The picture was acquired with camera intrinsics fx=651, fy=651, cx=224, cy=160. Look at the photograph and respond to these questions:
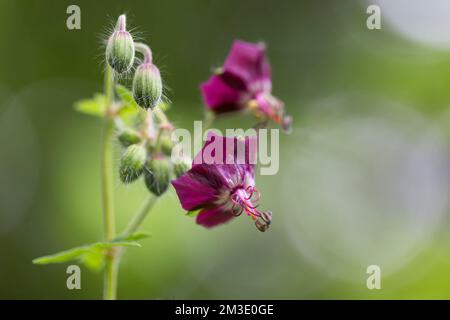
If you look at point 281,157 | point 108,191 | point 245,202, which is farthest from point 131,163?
point 281,157

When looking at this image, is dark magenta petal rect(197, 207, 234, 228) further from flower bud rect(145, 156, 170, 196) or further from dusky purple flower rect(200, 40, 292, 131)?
dusky purple flower rect(200, 40, 292, 131)

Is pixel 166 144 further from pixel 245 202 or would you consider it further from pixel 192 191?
pixel 245 202

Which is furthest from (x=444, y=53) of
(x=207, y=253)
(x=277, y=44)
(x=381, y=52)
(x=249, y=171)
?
(x=249, y=171)

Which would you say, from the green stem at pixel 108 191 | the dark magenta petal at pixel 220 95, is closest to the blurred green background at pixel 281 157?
the dark magenta petal at pixel 220 95

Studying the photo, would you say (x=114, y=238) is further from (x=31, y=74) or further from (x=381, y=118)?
(x=381, y=118)

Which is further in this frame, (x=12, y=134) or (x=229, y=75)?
(x=12, y=134)

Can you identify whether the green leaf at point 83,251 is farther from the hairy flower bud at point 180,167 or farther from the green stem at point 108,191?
the hairy flower bud at point 180,167
